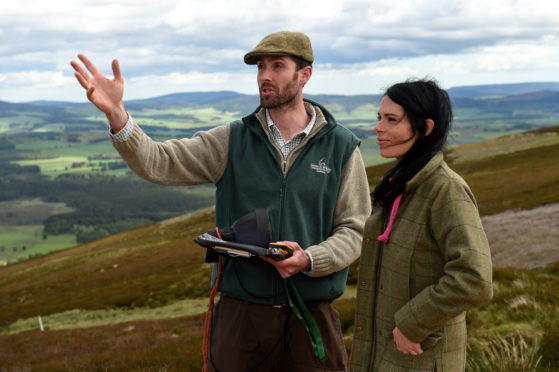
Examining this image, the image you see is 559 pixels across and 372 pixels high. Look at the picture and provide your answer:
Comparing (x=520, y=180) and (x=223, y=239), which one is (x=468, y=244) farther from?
(x=520, y=180)

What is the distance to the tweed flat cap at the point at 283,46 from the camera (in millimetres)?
4594

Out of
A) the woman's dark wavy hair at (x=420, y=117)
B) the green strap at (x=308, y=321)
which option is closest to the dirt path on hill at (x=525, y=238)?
the green strap at (x=308, y=321)

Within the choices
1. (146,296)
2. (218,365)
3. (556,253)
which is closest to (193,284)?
(146,296)

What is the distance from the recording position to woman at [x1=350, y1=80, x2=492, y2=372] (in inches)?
125

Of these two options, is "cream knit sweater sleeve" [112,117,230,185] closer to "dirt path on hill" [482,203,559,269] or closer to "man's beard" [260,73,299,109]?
"man's beard" [260,73,299,109]

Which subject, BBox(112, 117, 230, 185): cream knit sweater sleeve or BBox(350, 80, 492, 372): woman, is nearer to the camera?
BBox(350, 80, 492, 372): woman

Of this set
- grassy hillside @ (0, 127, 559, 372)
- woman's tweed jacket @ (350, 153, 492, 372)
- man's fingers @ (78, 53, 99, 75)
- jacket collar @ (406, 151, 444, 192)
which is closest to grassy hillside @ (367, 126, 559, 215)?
grassy hillside @ (0, 127, 559, 372)

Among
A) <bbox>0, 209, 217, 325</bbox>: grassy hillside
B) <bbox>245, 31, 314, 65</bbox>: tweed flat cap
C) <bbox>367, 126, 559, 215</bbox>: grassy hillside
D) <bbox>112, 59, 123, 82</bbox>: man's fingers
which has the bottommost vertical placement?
<bbox>0, 209, 217, 325</bbox>: grassy hillside

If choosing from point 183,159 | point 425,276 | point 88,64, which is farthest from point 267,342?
point 88,64

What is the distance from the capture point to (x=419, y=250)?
11.4ft

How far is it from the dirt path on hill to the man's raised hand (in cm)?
1888

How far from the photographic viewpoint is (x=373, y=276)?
12.6 ft

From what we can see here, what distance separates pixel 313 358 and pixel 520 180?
4821 centimetres

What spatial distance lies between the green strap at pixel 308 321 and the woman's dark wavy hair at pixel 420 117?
1442mm
